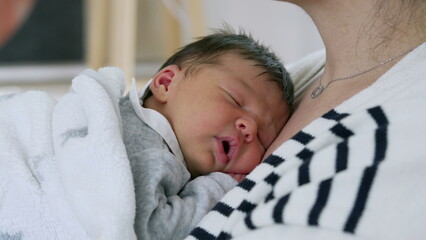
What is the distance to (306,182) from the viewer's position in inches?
29.5

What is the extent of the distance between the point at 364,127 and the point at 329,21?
→ 0.30 metres

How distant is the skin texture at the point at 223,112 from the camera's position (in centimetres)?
108

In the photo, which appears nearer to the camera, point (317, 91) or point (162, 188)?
point (162, 188)

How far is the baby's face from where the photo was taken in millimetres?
1081

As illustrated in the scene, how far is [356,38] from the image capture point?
3.25 feet

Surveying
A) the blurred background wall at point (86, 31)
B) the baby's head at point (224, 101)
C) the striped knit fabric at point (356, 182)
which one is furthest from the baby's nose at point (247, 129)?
the blurred background wall at point (86, 31)

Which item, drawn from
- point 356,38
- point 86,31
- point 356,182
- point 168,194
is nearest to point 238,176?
point 168,194

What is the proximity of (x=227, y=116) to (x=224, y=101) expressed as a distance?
33mm

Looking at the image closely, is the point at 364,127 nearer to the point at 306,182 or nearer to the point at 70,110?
the point at 306,182

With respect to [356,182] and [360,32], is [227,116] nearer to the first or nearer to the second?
[360,32]

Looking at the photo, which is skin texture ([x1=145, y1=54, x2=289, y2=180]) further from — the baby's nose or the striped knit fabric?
the striped knit fabric

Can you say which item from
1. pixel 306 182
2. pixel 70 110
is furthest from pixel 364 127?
pixel 70 110

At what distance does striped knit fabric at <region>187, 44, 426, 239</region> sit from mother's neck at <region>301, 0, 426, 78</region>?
5.9 inches

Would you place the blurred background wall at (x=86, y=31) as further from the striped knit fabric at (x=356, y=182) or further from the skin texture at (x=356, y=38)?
the striped knit fabric at (x=356, y=182)
